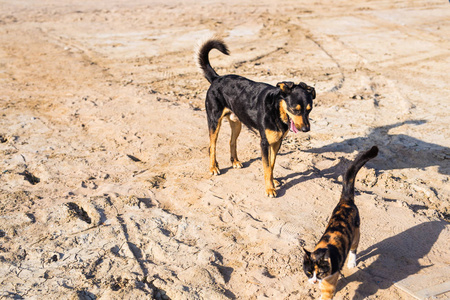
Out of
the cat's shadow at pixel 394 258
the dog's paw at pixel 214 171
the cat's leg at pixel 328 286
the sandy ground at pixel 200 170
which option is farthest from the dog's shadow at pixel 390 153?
the cat's leg at pixel 328 286

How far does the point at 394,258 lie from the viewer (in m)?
4.73

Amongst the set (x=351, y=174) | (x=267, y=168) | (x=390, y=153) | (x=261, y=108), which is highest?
(x=261, y=108)

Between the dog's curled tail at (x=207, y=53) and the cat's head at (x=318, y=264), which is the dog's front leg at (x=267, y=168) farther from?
the cat's head at (x=318, y=264)

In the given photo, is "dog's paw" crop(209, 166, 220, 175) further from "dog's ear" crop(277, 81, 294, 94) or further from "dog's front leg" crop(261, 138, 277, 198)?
"dog's ear" crop(277, 81, 294, 94)

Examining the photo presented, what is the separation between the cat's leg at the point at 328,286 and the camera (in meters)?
3.88

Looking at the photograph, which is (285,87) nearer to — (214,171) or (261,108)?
(261,108)

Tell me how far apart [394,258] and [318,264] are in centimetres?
152

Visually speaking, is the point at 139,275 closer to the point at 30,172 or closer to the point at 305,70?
the point at 30,172

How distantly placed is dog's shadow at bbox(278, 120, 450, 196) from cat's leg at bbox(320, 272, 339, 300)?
2559mm

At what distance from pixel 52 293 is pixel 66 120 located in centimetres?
552

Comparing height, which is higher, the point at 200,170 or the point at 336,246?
the point at 336,246

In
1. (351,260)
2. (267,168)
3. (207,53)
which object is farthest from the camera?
(207,53)

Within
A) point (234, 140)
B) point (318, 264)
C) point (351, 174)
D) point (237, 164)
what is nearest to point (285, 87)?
point (351, 174)

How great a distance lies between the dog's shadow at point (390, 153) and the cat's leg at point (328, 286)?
8.40 ft
